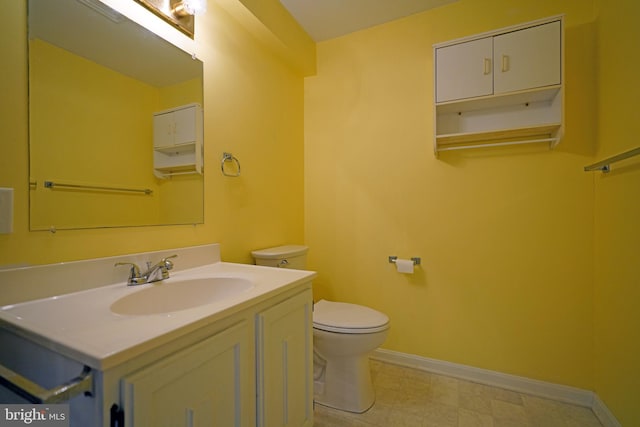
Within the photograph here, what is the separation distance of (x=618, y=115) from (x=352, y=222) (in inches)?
60.6

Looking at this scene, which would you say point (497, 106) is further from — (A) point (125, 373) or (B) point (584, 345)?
(A) point (125, 373)

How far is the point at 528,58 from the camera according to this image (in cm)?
152

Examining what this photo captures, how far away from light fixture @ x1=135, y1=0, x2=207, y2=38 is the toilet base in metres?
1.88

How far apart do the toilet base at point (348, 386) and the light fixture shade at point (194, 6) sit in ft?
6.25

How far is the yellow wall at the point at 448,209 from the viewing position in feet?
5.25

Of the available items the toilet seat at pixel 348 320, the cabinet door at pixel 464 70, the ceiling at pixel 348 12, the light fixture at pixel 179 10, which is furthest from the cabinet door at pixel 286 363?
the ceiling at pixel 348 12

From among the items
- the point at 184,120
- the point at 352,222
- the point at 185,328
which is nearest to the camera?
the point at 185,328

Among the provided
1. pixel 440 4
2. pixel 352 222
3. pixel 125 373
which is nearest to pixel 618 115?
pixel 440 4

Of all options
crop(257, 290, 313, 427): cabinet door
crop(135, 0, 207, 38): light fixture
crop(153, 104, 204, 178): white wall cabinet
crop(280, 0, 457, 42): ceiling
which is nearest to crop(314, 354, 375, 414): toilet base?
crop(257, 290, 313, 427): cabinet door

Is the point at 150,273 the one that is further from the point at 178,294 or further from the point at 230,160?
the point at 230,160

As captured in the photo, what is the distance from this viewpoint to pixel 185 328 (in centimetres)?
66

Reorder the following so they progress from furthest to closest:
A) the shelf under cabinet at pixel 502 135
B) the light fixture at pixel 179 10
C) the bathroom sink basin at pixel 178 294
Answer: the shelf under cabinet at pixel 502 135, the light fixture at pixel 179 10, the bathroom sink basin at pixel 178 294

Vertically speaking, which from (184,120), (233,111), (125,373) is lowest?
(125,373)

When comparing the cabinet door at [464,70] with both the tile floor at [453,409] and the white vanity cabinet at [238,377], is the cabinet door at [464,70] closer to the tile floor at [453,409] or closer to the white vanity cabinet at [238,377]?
the white vanity cabinet at [238,377]
